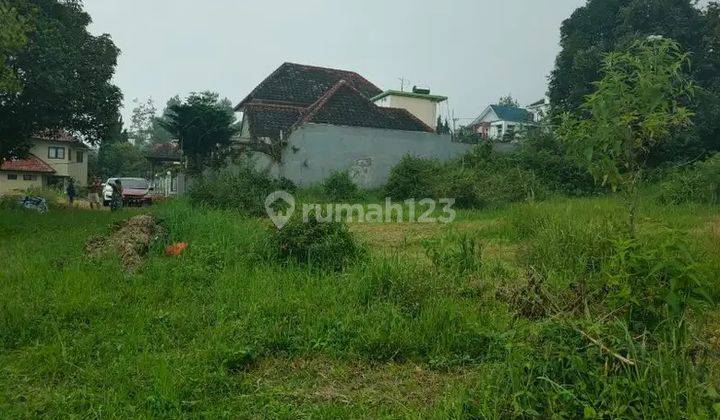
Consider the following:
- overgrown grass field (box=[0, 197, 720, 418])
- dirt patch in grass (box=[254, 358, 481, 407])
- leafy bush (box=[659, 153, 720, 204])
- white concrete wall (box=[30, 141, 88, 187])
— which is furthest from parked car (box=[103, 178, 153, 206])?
dirt patch in grass (box=[254, 358, 481, 407])

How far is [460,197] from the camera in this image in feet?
42.8

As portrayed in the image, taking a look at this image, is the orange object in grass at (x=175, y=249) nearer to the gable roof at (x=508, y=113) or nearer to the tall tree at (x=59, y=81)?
the tall tree at (x=59, y=81)

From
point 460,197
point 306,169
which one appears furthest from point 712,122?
point 306,169

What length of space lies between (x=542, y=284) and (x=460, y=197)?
29.4 ft

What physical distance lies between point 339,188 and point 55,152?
2760 cm

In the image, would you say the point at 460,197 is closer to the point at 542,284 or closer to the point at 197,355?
the point at 542,284

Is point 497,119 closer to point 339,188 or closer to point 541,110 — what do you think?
point 541,110

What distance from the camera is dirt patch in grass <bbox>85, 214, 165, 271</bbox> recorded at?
6523 millimetres

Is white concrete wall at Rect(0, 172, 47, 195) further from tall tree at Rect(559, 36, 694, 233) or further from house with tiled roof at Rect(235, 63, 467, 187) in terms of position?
tall tree at Rect(559, 36, 694, 233)

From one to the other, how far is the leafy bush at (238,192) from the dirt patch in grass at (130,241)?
3240 millimetres

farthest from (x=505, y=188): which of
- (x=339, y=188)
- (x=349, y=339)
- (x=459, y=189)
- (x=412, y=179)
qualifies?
(x=349, y=339)

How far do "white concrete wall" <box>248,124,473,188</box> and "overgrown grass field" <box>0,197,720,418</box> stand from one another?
1122 centimetres

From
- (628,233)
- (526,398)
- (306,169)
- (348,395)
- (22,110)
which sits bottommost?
(348,395)

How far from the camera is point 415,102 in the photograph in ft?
83.5
